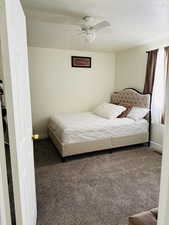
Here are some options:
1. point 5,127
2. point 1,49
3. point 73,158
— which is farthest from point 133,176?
point 1,49

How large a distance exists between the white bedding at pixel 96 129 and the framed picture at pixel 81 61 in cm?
189

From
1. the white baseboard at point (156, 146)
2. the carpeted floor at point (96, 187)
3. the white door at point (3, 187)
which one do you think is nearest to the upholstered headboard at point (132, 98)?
the white baseboard at point (156, 146)

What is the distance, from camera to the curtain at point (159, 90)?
3312 millimetres

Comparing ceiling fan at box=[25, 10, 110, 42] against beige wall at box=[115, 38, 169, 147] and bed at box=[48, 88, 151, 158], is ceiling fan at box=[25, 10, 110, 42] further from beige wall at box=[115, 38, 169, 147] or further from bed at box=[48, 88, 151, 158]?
beige wall at box=[115, 38, 169, 147]

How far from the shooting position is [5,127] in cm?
102

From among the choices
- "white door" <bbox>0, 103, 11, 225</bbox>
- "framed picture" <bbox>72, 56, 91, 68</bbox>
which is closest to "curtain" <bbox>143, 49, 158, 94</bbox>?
"framed picture" <bbox>72, 56, 91, 68</bbox>

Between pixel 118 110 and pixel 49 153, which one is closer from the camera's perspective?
pixel 49 153

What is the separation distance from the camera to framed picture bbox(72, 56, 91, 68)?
4359 mm

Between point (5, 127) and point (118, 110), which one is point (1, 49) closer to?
point (5, 127)

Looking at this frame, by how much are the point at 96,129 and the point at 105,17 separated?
6.29 feet

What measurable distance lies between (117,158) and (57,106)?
2.19 m

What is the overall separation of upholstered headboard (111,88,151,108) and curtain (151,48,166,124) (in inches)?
6.0

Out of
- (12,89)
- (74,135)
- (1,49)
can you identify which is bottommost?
(74,135)

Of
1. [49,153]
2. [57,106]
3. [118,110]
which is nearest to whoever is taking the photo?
[49,153]
